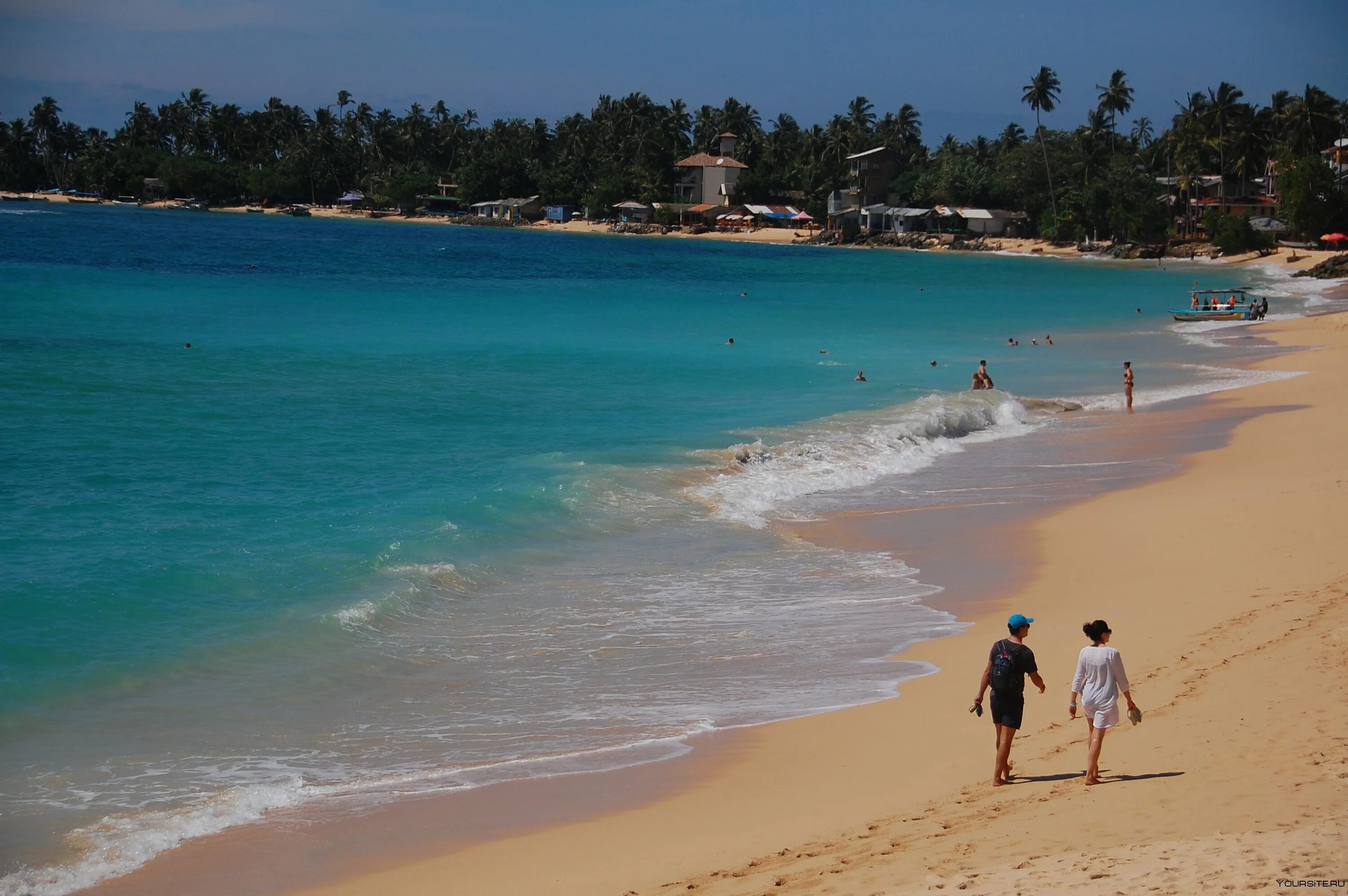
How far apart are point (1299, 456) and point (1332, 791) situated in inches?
569

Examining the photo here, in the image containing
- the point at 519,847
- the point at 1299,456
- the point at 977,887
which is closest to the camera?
the point at 977,887

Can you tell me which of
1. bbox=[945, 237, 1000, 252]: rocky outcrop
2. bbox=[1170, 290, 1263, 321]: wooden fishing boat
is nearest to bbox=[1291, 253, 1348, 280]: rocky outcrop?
bbox=[1170, 290, 1263, 321]: wooden fishing boat

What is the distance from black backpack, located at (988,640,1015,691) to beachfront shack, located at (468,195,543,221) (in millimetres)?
139500

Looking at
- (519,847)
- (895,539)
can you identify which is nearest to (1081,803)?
(519,847)

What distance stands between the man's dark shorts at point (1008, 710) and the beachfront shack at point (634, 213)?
130634 millimetres

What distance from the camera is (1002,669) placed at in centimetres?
842

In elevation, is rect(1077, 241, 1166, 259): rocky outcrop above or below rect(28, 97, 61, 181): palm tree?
below

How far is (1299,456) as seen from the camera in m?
20.0

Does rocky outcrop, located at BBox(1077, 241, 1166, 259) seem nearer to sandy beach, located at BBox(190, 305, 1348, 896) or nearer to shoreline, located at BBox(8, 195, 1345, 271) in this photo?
shoreline, located at BBox(8, 195, 1345, 271)

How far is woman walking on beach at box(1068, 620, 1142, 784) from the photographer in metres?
8.14

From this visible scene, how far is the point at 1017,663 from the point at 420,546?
927cm

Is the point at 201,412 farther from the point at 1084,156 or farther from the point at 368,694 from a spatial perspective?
the point at 1084,156

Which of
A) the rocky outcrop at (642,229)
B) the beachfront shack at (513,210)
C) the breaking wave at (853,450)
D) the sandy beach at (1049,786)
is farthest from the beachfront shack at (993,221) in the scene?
the sandy beach at (1049,786)

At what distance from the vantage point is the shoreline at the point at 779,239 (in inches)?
3189
